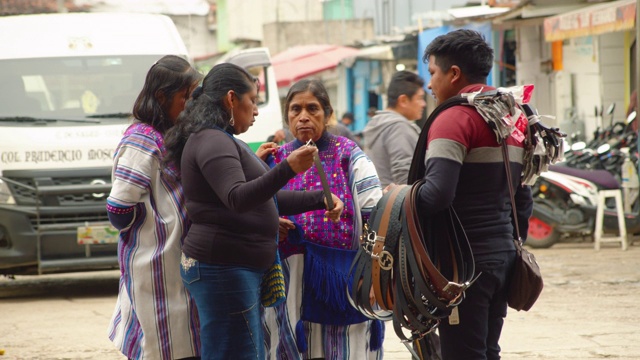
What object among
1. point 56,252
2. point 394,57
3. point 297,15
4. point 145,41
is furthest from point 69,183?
point 297,15

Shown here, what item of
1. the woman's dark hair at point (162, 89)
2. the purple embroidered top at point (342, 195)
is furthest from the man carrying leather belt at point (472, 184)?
the woman's dark hair at point (162, 89)

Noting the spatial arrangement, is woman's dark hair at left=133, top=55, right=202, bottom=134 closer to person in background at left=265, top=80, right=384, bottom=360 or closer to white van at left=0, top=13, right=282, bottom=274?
person in background at left=265, top=80, right=384, bottom=360

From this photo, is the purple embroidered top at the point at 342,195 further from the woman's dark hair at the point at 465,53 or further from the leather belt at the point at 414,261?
the woman's dark hair at the point at 465,53

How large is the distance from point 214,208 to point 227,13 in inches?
1539

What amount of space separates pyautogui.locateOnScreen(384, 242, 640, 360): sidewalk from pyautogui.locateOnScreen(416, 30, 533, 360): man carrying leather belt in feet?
9.25

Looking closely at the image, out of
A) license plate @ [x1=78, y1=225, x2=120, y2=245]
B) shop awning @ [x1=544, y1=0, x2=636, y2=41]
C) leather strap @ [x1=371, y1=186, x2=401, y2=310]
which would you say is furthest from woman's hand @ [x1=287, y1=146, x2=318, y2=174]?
shop awning @ [x1=544, y1=0, x2=636, y2=41]

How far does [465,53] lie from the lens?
13.3 feet

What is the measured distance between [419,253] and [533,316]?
4.70 metres

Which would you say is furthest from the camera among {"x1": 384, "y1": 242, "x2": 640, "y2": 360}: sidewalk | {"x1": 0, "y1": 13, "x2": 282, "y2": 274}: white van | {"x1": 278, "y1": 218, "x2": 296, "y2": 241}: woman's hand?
{"x1": 0, "y1": 13, "x2": 282, "y2": 274}: white van

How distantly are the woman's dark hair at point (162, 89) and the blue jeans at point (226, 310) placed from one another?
29.9 inches

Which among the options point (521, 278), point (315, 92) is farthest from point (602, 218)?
point (521, 278)

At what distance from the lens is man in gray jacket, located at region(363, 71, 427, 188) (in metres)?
6.78

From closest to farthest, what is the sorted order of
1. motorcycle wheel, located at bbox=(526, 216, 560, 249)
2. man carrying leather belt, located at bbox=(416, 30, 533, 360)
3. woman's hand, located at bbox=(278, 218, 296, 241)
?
man carrying leather belt, located at bbox=(416, 30, 533, 360) < woman's hand, located at bbox=(278, 218, 296, 241) < motorcycle wheel, located at bbox=(526, 216, 560, 249)

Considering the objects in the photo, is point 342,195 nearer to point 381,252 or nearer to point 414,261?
point 381,252
